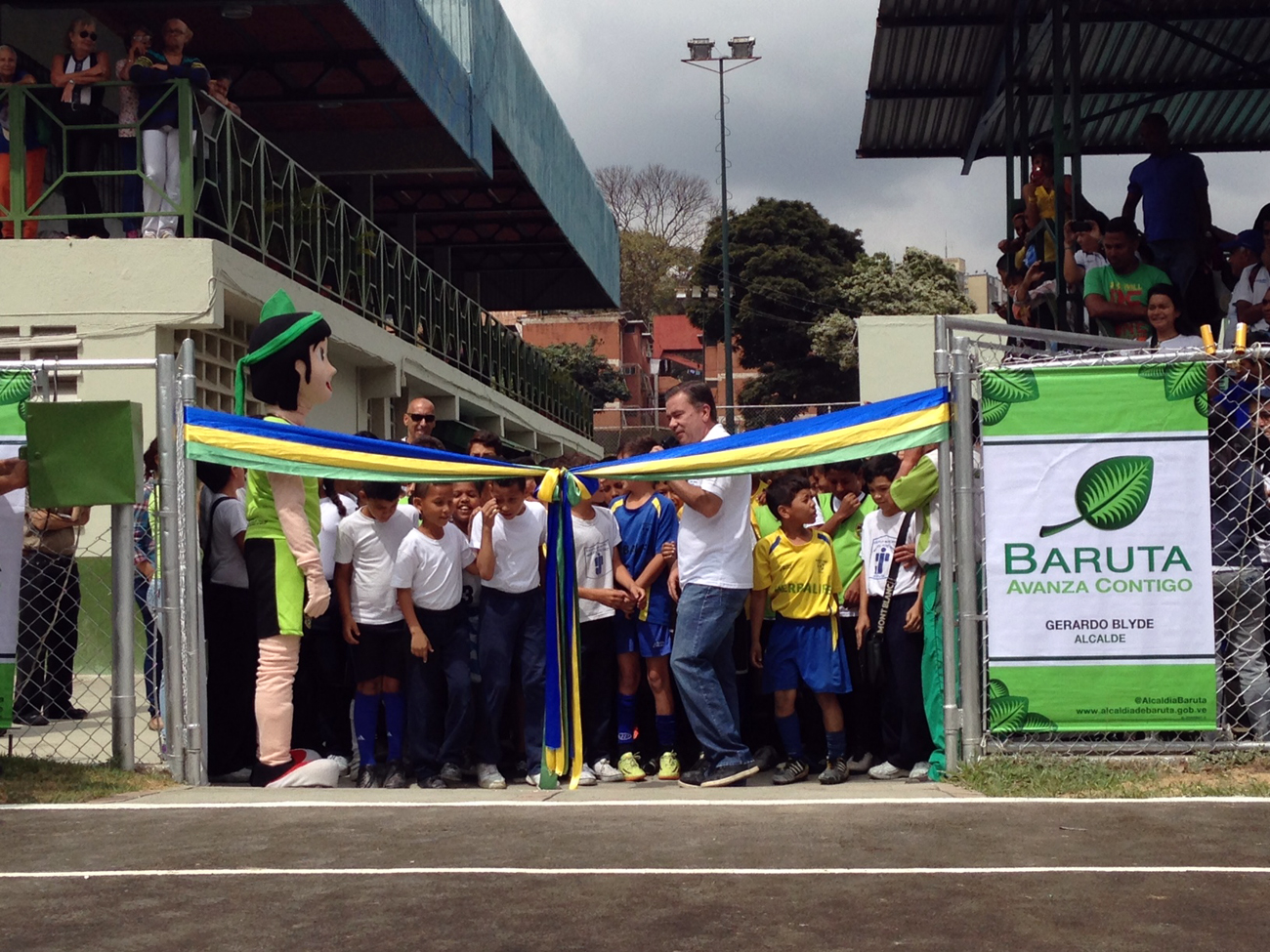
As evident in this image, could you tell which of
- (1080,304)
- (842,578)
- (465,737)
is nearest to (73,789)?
(465,737)

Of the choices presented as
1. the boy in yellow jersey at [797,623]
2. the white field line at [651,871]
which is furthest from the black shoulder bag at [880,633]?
the white field line at [651,871]

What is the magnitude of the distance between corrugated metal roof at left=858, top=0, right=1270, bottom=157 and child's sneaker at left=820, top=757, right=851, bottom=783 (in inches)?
261

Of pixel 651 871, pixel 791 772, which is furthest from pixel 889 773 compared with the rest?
pixel 651 871

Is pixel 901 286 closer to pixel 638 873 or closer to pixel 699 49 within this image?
pixel 699 49

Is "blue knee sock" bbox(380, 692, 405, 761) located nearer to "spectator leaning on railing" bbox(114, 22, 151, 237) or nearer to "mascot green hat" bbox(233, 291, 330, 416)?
"mascot green hat" bbox(233, 291, 330, 416)

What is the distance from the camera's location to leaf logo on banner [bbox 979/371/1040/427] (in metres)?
7.08

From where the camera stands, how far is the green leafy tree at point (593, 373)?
61.0m

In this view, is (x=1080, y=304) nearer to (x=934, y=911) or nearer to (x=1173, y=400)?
(x=1173, y=400)

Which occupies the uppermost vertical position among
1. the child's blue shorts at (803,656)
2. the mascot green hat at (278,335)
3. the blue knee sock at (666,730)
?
the mascot green hat at (278,335)

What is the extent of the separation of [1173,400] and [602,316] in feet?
194

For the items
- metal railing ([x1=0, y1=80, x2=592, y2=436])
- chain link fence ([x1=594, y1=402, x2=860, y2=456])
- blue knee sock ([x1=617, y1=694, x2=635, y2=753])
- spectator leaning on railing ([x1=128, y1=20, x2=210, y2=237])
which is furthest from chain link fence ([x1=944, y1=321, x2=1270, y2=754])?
chain link fence ([x1=594, y1=402, x2=860, y2=456])

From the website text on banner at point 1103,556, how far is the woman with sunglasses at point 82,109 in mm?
7956

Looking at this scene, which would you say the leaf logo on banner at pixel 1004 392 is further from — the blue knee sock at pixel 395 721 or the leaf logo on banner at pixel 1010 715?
the blue knee sock at pixel 395 721

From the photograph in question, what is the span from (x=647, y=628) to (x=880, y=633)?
1220 millimetres
